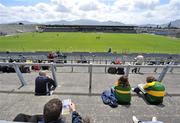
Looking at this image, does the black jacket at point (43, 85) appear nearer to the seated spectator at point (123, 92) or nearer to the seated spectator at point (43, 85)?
the seated spectator at point (43, 85)

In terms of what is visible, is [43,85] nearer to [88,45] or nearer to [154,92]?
[154,92]

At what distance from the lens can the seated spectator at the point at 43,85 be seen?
7.56 meters

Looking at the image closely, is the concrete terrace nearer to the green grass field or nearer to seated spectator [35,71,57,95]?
seated spectator [35,71,57,95]

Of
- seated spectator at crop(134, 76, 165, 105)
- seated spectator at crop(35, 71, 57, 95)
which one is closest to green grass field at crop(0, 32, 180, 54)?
seated spectator at crop(35, 71, 57, 95)

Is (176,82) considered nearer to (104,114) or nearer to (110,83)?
(110,83)

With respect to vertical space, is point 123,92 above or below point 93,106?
above

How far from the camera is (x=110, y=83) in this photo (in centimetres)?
989

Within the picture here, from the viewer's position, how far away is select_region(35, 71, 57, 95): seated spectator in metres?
7.56

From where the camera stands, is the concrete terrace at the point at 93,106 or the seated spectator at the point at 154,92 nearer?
the concrete terrace at the point at 93,106

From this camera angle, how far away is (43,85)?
761 cm

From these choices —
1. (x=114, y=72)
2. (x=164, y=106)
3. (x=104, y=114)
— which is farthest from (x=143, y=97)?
(x=114, y=72)

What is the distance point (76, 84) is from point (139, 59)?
29.9 feet

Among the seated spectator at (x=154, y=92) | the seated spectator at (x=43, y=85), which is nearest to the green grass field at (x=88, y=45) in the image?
the seated spectator at (x=43, y=85)

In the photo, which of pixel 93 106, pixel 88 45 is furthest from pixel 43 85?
pixel 88 45
